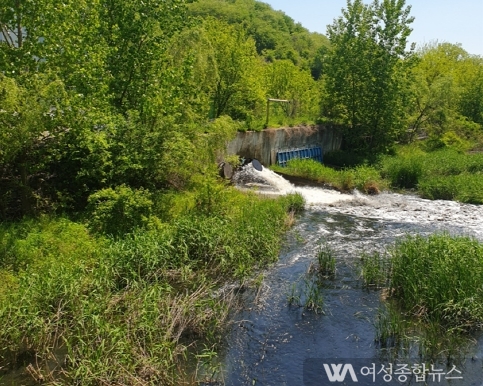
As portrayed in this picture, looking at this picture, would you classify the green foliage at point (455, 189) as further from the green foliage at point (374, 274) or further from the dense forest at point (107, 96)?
the green foliage at point (374, 274)

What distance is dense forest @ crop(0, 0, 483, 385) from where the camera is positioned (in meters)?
8.10

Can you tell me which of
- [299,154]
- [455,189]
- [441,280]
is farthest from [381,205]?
[441,280]

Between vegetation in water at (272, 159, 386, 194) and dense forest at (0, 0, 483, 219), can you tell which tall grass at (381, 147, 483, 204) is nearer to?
vegetation in water at (272, 159, 386, 194)

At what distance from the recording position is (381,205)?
1991 centimetres

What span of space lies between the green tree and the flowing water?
11650 millimetres

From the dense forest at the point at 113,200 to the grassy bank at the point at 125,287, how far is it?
0.11ft

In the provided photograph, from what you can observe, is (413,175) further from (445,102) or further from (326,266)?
(326,266)

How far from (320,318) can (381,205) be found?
1087 cm

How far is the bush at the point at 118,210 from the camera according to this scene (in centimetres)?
1229

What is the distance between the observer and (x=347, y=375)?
822 cm

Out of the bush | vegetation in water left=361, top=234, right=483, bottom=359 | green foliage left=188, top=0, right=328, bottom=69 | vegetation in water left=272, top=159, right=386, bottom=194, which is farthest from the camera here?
green foliage left=188, top=0, right=328, bottom=69

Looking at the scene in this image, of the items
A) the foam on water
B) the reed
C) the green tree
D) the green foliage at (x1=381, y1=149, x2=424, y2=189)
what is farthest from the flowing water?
the green tree

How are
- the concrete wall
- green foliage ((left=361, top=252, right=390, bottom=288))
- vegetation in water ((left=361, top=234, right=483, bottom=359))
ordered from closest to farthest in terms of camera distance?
vegetation in water ((left=361, top=234, right=483, bottom=359)) < green foliage ((left=361, top=252, right=390, bottom=288)) < the concrete wall

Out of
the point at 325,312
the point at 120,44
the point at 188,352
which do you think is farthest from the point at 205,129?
the point at 188,352
